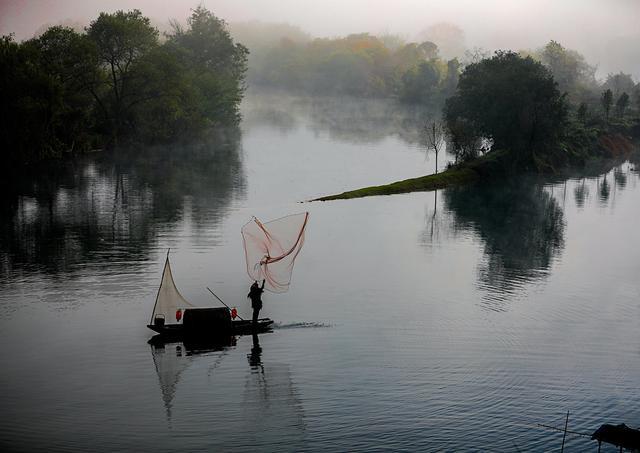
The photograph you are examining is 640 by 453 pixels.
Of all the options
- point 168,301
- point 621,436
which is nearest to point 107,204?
point 168,301

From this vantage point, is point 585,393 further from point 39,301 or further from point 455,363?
point 39,301

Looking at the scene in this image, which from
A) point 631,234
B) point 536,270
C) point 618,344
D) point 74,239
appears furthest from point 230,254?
point 631,234

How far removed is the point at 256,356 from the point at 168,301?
7282mm

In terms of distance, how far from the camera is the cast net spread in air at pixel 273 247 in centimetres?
4550

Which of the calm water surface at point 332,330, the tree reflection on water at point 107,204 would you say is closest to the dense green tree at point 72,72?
the tree reflection on water at point 107,204

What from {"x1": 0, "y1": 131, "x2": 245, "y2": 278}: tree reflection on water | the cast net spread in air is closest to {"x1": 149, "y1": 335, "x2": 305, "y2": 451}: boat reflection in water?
the cast net spread in air

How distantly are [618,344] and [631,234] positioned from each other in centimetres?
4124

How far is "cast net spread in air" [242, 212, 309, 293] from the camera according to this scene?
45.5 m

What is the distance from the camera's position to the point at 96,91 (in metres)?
153

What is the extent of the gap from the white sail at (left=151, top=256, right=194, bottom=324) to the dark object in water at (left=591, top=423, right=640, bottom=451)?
24933mm

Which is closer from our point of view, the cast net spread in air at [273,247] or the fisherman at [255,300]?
the fisherman at [255,300]

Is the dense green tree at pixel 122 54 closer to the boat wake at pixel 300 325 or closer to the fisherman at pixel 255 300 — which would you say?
the boat wake at pixel 300 325

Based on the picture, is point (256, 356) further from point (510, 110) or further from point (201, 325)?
point (510, 110)

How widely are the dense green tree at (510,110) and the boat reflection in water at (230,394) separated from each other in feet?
303
